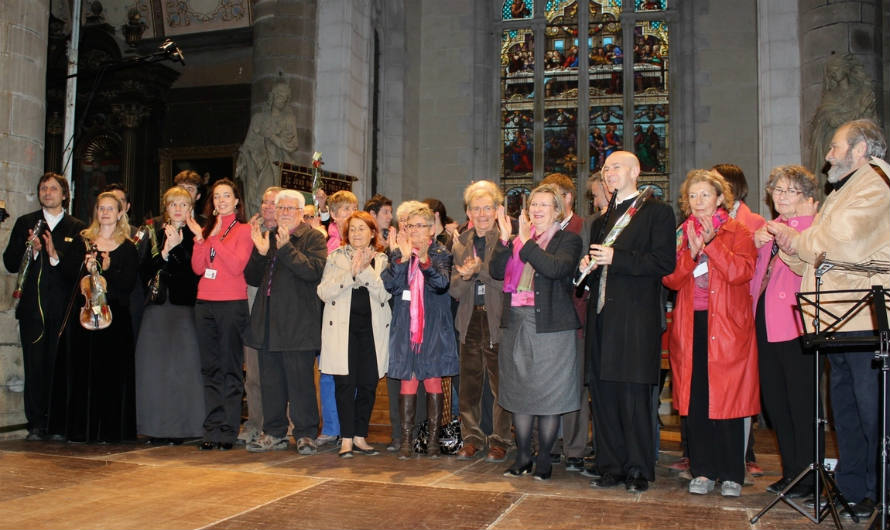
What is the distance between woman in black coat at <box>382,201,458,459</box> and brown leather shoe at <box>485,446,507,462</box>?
1.22 ft

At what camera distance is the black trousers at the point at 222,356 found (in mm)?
5758

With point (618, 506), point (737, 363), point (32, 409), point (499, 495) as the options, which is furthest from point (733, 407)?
point (32, 409)

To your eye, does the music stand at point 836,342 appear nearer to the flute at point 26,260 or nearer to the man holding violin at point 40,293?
the man holding violin at point 40,293

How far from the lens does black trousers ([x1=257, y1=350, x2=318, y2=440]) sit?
559 cm

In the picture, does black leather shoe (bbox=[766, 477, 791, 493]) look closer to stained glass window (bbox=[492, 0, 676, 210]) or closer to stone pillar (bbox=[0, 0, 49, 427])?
stone pillar (bbox=[0, 0, 49, 427])

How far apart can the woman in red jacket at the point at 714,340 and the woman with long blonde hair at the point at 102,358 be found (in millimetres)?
3984

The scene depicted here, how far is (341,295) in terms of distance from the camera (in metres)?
5.57

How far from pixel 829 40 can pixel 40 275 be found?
28.1 ft

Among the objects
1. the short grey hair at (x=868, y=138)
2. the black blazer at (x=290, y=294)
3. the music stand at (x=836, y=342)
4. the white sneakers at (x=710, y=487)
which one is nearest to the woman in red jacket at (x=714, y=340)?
the white sneakers at (x=710, y=487)

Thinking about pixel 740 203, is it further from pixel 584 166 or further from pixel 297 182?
pixel 584 166

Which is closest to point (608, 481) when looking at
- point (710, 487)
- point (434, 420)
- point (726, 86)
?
point (710, 487)

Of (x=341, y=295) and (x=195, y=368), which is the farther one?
(x=195, y=368)

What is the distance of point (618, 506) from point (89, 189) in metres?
12.8

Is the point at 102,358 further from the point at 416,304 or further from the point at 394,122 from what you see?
the point at 394,122
